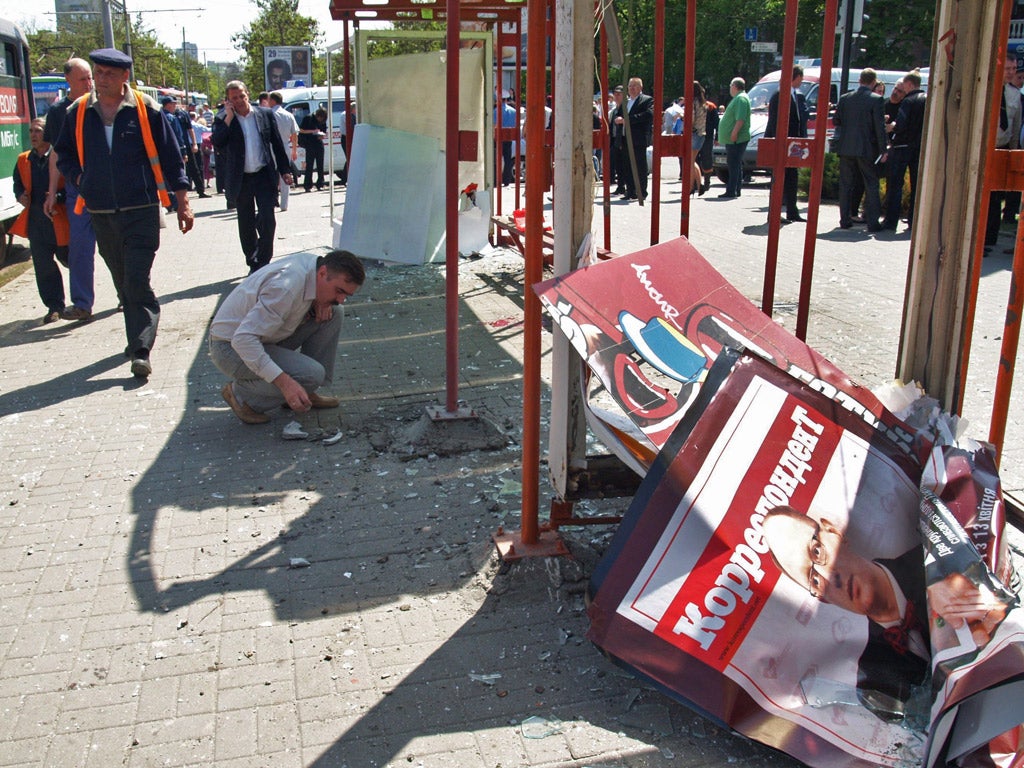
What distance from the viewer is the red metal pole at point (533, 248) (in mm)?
3207

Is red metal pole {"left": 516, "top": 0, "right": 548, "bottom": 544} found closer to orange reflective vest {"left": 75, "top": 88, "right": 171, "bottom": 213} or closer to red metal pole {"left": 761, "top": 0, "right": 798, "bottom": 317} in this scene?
red metal pole {"left": 761, "top": 0, "right": 798, "bottom": 317}

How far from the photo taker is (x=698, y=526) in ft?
8.97

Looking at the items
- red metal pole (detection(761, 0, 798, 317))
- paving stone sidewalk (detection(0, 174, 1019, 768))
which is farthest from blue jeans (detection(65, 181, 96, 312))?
red metal pole (detection(761, 0, 798, 317))

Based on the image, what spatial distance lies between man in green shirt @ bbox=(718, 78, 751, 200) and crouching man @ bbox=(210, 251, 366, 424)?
432 inches

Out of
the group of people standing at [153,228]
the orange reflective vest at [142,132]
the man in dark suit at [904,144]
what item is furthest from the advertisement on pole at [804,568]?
the man in dark suit at [904,144]

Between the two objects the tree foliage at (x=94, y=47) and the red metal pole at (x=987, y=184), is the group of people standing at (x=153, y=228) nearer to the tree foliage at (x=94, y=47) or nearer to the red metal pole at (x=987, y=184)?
the red metal pole at (x=987, y=184)

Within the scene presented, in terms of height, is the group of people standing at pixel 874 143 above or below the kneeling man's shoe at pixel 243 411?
above

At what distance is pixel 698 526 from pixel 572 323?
30.5 inches

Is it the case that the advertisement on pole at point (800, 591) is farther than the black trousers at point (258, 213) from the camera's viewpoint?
No

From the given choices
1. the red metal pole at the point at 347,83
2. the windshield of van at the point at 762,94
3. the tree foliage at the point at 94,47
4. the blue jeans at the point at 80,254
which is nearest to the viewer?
the blue jeans at the point at 80,254

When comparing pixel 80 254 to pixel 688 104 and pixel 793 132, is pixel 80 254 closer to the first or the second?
pixel 688 104

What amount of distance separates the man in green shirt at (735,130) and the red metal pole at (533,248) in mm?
12132

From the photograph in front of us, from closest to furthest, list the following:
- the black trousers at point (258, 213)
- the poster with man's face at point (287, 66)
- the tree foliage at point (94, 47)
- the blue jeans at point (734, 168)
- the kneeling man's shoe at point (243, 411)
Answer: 1. the kneeling man's shoe at point (243, 411)
2. the black trousers at point (258, 213)
3. the blue jeans at point (734, 168)
4. the poster with man's face at point (287, 66)
5. the tree foliage at point (94, 47)

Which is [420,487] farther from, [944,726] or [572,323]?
[944,726]
